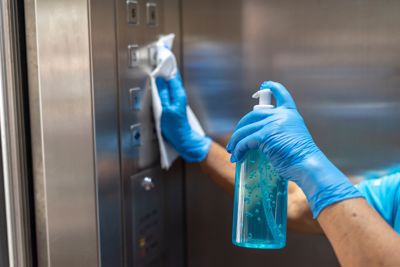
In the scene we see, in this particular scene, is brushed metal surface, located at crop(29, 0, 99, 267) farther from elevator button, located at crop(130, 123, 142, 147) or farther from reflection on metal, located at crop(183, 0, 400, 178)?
reflection on metal, located at crop(183, 0, 400, 178)

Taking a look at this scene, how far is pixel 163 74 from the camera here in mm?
1396

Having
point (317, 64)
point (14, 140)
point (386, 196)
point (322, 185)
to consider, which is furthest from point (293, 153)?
point (14, 140)

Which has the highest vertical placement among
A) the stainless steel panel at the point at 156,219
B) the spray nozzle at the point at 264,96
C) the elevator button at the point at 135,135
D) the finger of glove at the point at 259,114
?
the spray nozzle at the point at 264,96

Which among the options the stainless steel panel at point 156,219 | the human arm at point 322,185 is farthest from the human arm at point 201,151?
the human arm at point 322,185

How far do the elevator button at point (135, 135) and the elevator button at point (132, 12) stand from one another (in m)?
0.25

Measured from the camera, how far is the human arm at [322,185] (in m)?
0.96

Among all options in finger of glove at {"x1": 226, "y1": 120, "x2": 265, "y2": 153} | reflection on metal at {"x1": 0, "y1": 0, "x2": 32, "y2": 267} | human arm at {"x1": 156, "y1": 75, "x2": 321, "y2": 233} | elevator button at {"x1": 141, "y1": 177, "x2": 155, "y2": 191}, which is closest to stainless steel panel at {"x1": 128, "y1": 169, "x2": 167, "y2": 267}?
elevator button at {"x1": 141, "y1": 177, "x2": 155, "y2": 191}

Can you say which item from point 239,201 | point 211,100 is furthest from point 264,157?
point 211,100

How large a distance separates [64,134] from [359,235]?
25.9 inches

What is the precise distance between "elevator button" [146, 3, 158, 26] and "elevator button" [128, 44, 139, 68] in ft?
0.32

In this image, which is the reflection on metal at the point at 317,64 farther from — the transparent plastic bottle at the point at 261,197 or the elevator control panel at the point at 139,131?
the transparent plastic bottle at the point at 261,197

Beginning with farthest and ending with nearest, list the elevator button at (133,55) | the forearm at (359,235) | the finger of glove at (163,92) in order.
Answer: the finger of glove at (163,92) < the elevator button at (133,55) < the forearm at (359,235)

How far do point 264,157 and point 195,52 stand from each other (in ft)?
1.87

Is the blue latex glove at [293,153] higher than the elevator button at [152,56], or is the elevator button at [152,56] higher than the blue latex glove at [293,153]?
the elevator button at [152,56]
